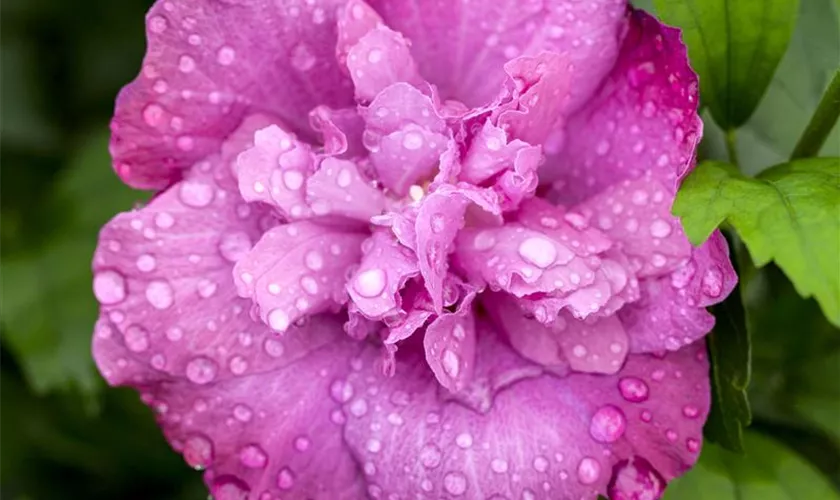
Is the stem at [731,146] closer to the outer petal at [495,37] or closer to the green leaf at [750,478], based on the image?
the outer petal at [495,37]

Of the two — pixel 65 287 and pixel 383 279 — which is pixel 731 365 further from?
pixel 65 287

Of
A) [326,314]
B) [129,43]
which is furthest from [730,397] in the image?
[129,43]

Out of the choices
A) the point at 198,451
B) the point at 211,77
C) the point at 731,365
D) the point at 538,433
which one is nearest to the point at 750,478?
the point at 731,365

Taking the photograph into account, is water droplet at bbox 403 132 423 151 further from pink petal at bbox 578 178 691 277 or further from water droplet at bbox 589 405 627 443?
water droplet at bbox 589 405 627 443

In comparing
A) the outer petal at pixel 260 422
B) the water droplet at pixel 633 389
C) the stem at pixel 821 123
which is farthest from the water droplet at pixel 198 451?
the stem at pixel 821 123

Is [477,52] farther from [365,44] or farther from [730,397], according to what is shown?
[730,397]

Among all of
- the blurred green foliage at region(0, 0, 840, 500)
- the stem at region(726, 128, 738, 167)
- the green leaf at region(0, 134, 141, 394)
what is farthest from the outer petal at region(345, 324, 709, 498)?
the green leaf at region(0, 134, 141, 394)
